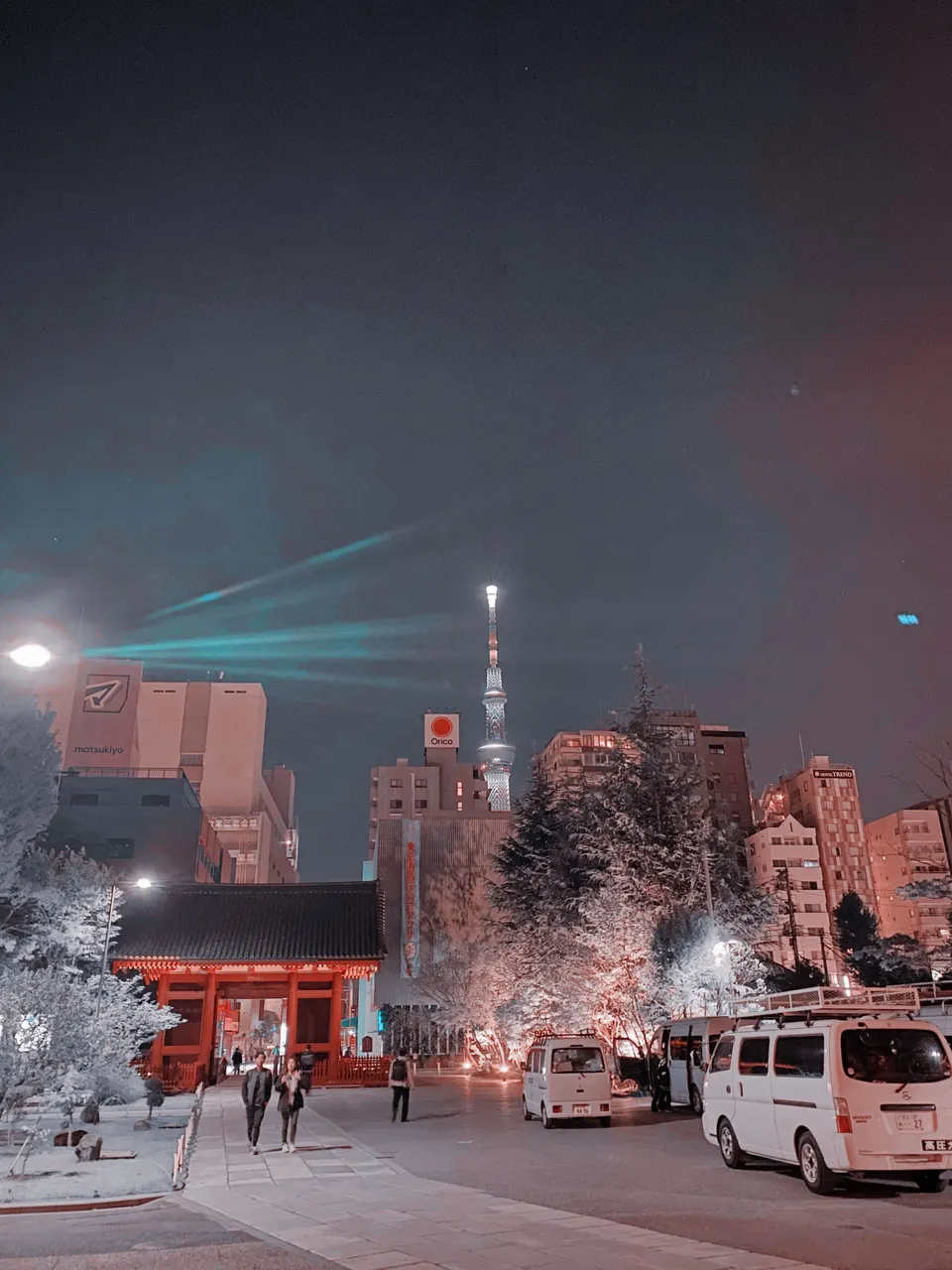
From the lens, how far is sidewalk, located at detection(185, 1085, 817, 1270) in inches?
288

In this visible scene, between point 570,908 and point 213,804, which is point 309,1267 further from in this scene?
point 213,804

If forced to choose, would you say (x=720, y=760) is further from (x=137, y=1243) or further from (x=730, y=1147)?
(x=137, y=1243)

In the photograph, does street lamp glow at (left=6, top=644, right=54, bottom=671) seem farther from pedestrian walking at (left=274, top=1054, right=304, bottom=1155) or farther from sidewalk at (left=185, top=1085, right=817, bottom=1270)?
pedestrian walking at (left=274, top=1054, right=304, bottom=1155)

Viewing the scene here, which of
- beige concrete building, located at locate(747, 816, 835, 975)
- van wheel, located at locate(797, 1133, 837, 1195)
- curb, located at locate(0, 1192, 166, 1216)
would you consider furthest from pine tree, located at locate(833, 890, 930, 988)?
curb, located at locate(0, 1192, 166, 1216)

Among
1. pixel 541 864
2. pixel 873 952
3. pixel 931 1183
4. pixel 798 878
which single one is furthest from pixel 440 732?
pixel 931 1183

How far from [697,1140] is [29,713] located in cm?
2315

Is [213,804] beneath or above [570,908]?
above

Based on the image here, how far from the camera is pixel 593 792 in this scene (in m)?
36.3

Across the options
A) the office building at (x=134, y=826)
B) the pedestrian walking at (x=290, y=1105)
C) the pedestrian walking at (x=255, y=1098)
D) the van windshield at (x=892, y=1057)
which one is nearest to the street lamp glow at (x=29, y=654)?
the pedestrian walking at (x=255, y=1098)

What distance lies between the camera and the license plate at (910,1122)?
9.83m

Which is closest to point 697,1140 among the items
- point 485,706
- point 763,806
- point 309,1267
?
point 309,1267

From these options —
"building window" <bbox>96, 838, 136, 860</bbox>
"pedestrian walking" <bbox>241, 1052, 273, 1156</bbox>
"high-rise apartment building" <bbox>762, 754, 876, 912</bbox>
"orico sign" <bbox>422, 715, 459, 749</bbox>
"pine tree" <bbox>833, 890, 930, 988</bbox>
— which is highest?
"orico sign" <bbox>422, 715, 459, 749</bbox>

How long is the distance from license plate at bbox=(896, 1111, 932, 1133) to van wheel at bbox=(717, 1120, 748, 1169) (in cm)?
309

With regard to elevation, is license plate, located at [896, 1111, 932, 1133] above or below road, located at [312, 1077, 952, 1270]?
above
